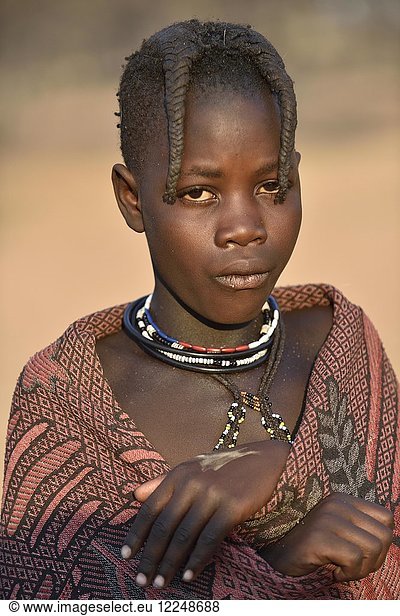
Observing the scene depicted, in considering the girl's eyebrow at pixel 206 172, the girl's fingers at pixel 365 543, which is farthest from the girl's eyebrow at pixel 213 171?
the girl's fingers at pixel 365 543

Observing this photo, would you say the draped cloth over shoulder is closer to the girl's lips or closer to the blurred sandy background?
the girl's lips

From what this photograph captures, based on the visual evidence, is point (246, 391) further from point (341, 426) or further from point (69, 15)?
point (69, 15)

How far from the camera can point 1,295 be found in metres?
6.98

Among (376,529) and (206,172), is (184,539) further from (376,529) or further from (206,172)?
(206,172)

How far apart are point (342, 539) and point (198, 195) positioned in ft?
2.72

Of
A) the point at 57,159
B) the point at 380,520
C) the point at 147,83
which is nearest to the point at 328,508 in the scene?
the point at 380,520

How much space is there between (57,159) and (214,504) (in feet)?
24.2

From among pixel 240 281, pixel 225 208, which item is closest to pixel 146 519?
pixel 240 281

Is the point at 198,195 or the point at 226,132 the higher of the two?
the point at 226,132

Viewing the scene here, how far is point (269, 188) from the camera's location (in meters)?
2.55

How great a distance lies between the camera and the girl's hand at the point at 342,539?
2.28 metres

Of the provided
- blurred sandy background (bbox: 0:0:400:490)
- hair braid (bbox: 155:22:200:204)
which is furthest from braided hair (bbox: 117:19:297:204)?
blurred sandy background (bbox: 0:0:400:490)

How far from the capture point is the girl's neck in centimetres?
279

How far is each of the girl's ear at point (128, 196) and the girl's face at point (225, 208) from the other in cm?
11
